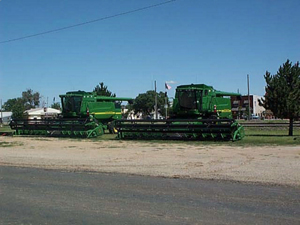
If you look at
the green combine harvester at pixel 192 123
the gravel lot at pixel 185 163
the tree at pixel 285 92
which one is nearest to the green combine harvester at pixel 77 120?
the green combine harvester at pixel 192 123

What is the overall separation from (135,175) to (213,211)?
4306 mm

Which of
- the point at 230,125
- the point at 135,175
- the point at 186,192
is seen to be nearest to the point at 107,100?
the point at 230,125

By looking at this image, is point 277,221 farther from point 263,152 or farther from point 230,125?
point 230,125

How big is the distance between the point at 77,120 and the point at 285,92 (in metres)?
14.6

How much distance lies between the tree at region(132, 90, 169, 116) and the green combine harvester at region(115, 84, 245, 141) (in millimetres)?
75007

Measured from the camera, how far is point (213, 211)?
6699 mm

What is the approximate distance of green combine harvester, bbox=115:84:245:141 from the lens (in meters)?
20.6

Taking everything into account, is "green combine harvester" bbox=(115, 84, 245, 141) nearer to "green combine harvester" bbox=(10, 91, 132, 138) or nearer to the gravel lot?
"green combine harvester" bbox=(10, 91, 132, 138)

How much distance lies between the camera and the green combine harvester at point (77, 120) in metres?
26.0

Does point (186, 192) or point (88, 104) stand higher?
point (88, 104)

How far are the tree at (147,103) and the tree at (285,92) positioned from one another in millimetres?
73622

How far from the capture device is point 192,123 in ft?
72.8

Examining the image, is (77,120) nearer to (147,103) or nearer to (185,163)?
(185,163)

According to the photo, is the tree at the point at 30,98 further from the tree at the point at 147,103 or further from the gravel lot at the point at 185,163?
the gravel lot at the point at 185,163
